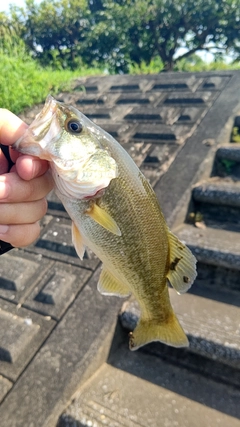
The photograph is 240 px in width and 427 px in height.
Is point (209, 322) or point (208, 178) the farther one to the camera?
point (208, 178)

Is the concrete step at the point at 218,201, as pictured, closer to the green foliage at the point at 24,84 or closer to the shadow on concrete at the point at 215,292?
the shadow on concrete at the point at 215,292

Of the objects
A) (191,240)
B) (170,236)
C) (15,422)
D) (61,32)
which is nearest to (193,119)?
(191,240)

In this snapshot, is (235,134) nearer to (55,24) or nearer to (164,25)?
(164,25)

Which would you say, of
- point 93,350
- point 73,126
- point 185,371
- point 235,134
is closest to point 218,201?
point 235,134

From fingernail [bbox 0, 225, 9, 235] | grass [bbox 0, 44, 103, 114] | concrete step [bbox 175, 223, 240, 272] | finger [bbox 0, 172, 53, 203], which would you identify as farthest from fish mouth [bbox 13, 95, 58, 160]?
grass [bbox 0, 44, 103, 114]

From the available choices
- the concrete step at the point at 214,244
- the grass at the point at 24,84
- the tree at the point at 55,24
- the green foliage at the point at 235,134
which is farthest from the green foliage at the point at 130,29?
the concrete step at the point at 214,244

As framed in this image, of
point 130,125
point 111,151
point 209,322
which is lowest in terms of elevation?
point 209,322

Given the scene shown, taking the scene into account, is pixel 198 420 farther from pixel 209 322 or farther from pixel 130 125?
pixel 130 125
